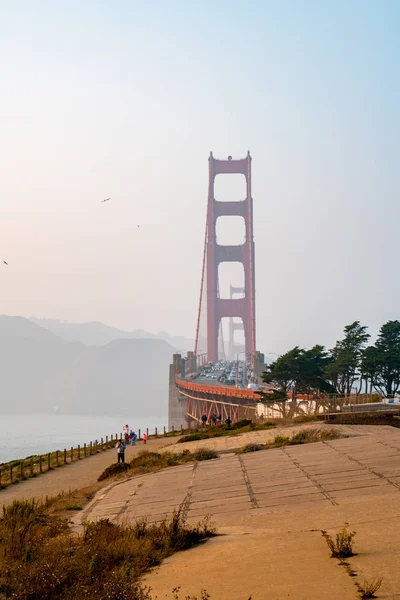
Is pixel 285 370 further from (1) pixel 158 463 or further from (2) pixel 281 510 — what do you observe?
(2) pixel 281 510

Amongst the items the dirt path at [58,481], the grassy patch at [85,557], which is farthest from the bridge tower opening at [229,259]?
the grassy patch at [85,557]

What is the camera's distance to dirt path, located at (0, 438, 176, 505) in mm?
19797

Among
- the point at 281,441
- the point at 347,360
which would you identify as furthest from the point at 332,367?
the point at 281,441

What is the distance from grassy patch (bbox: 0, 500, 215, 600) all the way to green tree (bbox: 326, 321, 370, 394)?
43346 millimetres

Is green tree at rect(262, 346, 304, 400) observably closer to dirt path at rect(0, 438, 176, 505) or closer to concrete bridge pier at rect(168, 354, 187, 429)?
dirt path at rect(0, 438, 176, 505)

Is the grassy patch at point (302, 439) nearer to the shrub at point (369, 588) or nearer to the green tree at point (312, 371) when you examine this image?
the shrub at point (369, 588)

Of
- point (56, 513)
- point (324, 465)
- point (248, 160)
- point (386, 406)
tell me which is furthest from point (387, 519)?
point (248, 160)

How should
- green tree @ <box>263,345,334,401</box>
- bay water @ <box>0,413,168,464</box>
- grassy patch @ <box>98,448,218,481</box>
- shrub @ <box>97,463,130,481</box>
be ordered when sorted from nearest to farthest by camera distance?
1. grassy patch @ <box>98,448,218,481</box>
2. shrub @ <box>97,463,130,481</box>
3. green tree @ <box>263,345,334,401</box>
4. bay water @ <box>0,413,168,464</box>

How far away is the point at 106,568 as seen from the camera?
320 inches

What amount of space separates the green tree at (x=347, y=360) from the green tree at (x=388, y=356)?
214cm

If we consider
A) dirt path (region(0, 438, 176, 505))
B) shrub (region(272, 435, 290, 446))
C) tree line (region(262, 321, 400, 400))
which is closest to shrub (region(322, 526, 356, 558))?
dirt path (region(0, 438, 176, 505))

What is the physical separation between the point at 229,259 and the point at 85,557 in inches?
5239

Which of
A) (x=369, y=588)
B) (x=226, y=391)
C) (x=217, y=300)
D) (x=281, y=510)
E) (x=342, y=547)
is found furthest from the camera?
(x=217, y=300)

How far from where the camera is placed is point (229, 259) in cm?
14075
